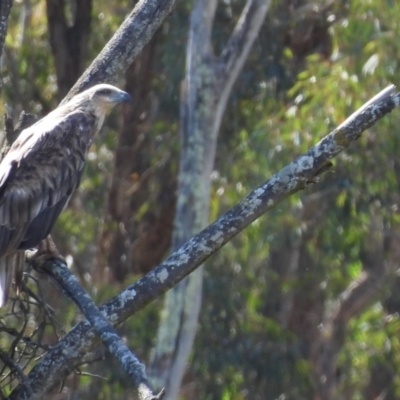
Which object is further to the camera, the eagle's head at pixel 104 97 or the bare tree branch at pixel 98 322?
the eagle's head at pixel 104 97

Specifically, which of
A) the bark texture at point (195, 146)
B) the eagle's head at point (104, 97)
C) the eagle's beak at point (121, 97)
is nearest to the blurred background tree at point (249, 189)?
the bark texture at point (195, 146)

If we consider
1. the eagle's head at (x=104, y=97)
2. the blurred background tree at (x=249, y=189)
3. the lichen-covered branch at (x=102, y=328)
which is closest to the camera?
the lichen-covered branch at (x=102, y=328)

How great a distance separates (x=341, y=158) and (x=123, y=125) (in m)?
2.89

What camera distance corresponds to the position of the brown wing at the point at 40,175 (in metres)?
4.61

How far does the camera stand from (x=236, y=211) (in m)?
3.72

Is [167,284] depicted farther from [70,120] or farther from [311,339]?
[311,339]

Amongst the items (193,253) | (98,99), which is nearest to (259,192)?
(193,253)

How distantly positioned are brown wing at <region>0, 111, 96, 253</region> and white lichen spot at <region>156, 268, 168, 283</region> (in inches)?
39.0

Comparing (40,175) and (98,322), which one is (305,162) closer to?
(98,322)

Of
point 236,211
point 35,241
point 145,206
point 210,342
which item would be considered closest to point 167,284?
point 236,211

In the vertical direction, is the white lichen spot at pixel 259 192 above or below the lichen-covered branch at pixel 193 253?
above

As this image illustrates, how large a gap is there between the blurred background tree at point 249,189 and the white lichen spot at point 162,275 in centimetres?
497

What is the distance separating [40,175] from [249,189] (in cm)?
440

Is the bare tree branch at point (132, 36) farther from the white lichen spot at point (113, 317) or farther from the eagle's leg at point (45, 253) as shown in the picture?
the white lichen spot at point (113, 317)
